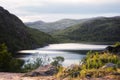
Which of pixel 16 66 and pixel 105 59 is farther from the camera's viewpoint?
pixel 16 66

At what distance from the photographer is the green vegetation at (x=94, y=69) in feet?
50.1

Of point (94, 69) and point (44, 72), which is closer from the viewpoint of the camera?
point (94, 69)

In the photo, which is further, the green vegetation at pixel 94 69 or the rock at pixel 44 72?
the rock at pixel 44 72

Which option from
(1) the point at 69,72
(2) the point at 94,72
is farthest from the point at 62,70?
(2) the point at 94,72

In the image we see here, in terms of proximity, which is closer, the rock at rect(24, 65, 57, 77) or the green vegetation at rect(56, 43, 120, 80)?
the green vegetation at rect(56, 43, 120, 80)

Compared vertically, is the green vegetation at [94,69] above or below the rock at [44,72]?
above

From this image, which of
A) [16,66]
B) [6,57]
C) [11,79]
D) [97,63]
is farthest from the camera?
[16,66]

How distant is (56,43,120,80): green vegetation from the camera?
1527 centimetres

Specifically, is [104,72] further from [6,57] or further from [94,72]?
[6,57]

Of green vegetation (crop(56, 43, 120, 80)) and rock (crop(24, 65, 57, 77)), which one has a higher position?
green vegetation (crop(56, 43, 120, 80))

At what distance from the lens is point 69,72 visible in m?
16.0

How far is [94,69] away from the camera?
1602 centimetres

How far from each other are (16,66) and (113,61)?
52.2 meters

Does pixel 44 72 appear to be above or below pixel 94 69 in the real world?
below
